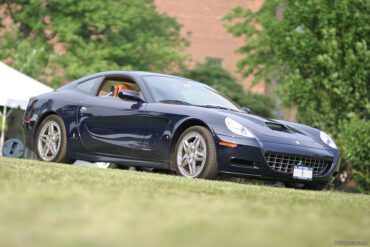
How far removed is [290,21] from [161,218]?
1901 cm

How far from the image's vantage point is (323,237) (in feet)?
13.4

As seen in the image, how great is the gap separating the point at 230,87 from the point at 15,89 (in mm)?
33578

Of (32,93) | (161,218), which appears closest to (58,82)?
(32,93)

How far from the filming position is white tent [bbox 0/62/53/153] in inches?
678

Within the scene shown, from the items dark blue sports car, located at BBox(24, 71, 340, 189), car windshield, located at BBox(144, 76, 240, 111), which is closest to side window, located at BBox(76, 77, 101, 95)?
dark blue sports car, located at BBox(24, 71, 340, 189)

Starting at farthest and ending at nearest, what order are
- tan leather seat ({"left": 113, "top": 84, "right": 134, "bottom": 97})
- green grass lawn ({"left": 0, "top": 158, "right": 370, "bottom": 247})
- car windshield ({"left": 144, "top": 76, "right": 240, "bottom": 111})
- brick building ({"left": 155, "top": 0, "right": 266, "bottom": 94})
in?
1. brick building ({"left": 155, "top": 0, "right": 266, "bottom": 94})
2. tan leather seat ({"left": 113, "top": 84, "right": 134, "bottom": 97})
3. car windshield ({"left": 144, "top": 76, "right": 240, "bottom": 111})
4. green grass lawn ({"left": 0, "top": 158, "right": 370, "bottom": 247})

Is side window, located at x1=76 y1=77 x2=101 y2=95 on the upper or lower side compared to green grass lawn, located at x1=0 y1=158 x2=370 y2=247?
upper

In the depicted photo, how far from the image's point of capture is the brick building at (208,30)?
60.8 meters

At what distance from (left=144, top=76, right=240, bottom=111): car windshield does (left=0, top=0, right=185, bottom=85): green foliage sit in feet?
80.5

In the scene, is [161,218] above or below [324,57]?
below

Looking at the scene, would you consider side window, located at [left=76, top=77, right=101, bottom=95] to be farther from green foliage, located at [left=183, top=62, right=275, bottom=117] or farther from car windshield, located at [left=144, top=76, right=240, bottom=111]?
green foliage, located at [left=183, top=62, right=275, bottom=117]

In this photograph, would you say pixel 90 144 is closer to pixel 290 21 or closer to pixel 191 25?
pixel 290 21

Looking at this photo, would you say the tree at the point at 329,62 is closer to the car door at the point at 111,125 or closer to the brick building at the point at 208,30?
the car door at the point at 111,125

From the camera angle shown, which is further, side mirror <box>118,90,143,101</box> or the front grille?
side mirror <box>118,90,143,101</box>
